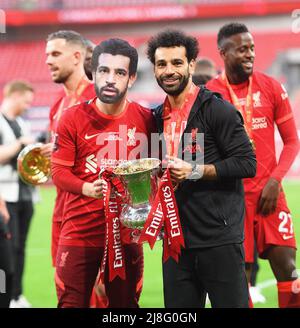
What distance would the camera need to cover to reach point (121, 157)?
13.1ft

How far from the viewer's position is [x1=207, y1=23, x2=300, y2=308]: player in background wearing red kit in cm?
480

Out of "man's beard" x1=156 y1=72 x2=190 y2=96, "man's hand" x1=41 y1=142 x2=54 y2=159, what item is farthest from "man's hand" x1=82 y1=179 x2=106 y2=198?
"man's hand" x1=41 y1=142 x2=54 y2=159

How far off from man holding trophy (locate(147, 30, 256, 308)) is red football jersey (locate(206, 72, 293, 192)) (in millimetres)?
1122

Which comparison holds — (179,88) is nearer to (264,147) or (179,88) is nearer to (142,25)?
(264,147)

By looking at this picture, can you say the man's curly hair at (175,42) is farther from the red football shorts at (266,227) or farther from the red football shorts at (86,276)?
the red football shorts at (266,227)

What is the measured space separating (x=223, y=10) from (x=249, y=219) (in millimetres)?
20721

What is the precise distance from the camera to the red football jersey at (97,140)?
13.0ft

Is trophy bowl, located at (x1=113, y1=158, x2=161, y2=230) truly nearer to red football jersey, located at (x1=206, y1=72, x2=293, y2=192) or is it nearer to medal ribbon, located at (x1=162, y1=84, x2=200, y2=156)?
medal ribbon, located at (x1=162, y1=84, x2=200, y2=156)

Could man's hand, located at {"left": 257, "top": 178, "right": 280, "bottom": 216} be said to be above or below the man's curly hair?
below

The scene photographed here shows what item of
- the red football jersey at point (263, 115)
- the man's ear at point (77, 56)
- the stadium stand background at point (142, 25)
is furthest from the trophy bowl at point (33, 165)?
the stadium stand background at point (142, 25)

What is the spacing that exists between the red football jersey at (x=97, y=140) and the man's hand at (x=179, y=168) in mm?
519

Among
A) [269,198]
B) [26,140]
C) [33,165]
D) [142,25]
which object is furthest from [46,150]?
[142,25]

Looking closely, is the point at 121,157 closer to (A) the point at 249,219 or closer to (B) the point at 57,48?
(A) the point at 249,219
